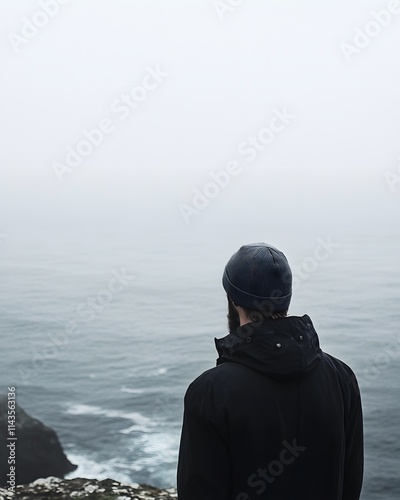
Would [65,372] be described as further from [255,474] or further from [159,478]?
[255,474]

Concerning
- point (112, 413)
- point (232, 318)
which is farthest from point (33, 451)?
point (232, 318)

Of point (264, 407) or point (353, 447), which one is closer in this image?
point (264, 407)

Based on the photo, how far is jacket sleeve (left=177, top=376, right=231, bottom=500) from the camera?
2400 mm

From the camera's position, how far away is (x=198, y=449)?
244cm

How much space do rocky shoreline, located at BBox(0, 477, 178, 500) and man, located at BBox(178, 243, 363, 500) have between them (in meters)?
7.49

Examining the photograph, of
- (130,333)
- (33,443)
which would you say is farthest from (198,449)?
(130,333)

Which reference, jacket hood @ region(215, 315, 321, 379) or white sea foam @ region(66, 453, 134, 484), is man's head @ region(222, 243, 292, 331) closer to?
jacket hood @ region(215, 315, 321, 379)

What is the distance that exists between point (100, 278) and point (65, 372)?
95619 mm

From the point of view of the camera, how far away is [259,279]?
2586 millimetres

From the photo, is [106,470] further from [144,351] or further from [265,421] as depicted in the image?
[144,351]

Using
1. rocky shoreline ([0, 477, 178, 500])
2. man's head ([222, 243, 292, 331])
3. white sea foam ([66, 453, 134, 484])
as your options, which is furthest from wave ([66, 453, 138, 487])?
man's head ([222, 243, 292, 331])

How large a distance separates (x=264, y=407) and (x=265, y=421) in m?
0.06

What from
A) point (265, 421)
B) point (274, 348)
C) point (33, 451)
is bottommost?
point (33, 451)

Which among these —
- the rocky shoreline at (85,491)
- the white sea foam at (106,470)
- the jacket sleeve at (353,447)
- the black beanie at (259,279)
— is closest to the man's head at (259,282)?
the black beanie at (259,279)
